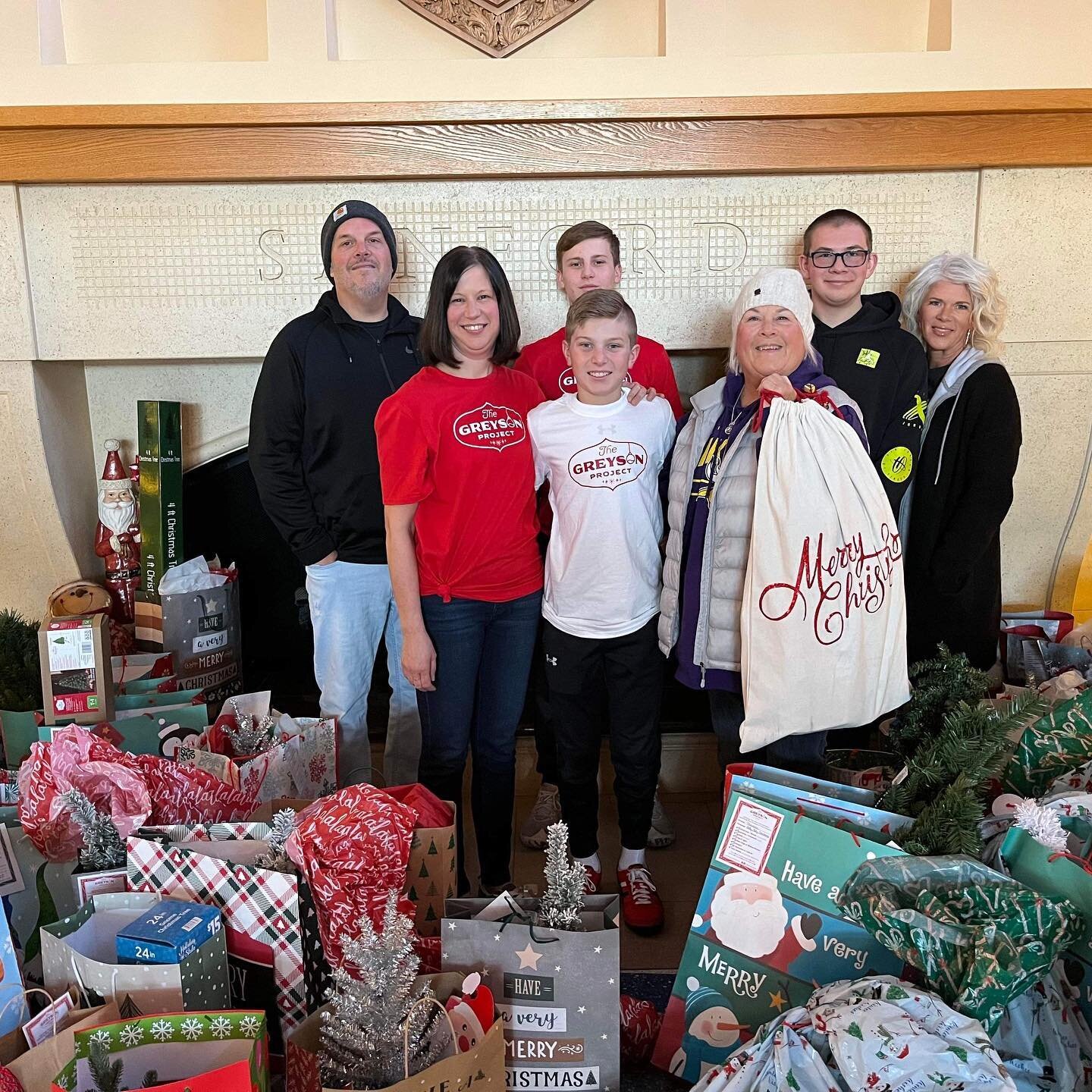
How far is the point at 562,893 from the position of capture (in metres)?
1.25

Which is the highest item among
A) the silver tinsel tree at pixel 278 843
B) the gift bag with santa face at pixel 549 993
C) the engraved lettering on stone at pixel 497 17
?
the engraved lettering on stone at pixel 497 17

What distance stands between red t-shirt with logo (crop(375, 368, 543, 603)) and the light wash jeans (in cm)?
37

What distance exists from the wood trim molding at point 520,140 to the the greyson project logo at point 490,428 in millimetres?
815

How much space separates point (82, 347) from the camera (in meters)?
2.30

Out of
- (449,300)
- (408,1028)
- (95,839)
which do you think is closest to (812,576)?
(449,300)

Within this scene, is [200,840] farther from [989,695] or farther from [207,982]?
[989,695]

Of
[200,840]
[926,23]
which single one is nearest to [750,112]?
[926,23]

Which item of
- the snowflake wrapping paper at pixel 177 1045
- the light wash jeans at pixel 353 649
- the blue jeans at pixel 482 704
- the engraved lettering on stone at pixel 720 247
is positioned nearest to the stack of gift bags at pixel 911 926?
the blue jeans at pixel 482 704

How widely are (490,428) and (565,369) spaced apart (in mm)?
357

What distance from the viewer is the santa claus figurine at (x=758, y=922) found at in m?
1.31

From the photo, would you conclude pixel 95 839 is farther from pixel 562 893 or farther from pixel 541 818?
pixel 541 818

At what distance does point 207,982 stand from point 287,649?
1.50m

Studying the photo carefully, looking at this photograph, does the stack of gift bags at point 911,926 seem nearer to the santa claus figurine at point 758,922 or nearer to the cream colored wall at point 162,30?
the santa claus figurine at point 758,922

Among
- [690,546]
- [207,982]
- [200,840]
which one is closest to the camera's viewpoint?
[207,982]
